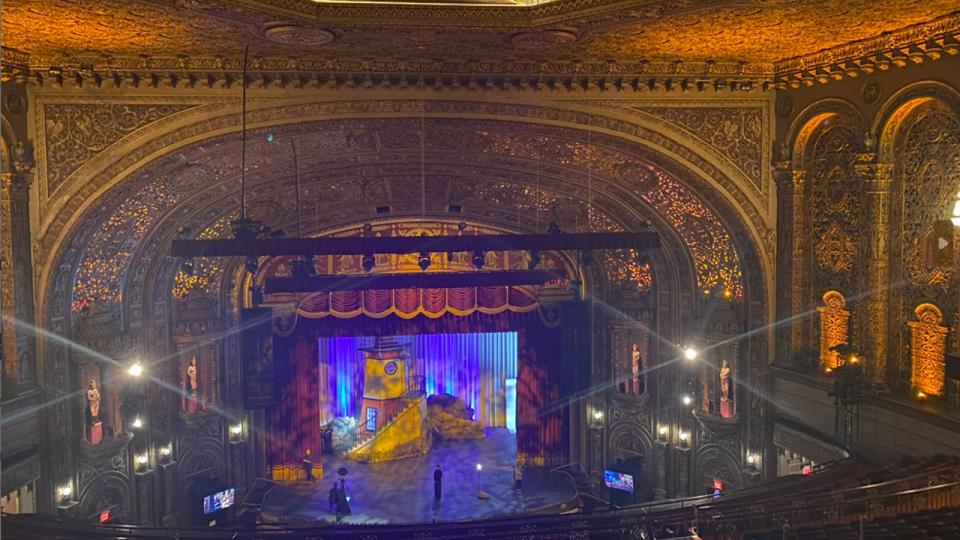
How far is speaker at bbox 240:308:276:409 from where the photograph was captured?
19.4m

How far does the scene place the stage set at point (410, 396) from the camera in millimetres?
19469

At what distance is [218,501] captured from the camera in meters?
17.3

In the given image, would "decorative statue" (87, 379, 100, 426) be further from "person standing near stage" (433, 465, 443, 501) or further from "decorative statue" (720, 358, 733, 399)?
"decorative statue" (720, 358, 733, 399)

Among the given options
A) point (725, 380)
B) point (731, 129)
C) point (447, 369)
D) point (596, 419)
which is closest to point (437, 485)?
point (596, 419)

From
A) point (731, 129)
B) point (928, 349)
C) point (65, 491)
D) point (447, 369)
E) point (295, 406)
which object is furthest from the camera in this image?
point (447, 369)

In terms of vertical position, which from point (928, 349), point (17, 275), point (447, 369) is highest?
point (17, 275)

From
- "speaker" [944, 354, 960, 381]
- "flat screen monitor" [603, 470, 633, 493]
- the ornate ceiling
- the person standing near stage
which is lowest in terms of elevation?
the person standing near stage

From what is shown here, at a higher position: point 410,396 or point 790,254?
point 790,254

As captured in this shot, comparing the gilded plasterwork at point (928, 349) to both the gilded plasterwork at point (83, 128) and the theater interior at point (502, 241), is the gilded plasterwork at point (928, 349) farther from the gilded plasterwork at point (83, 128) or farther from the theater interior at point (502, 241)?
the gilded plasterwork at point (83, 128)

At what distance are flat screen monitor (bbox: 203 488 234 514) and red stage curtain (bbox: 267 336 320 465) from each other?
106 inches

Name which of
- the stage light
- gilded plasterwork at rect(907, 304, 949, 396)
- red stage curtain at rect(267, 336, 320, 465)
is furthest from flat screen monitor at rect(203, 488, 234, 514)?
gilded plasterwork at rect(907, 304, 949, 396)

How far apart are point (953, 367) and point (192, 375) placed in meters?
14.8

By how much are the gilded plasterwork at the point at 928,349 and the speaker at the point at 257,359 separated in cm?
1428

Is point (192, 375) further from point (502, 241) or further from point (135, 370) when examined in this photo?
point (502, 241)
